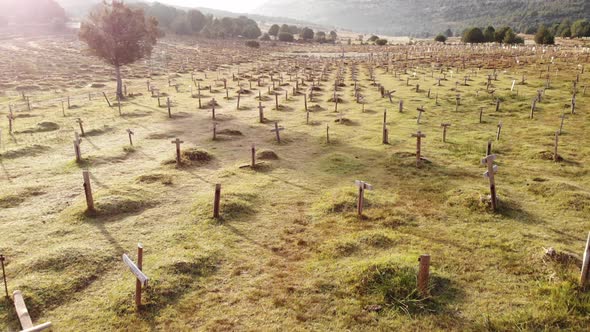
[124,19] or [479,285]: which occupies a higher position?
[124,19]

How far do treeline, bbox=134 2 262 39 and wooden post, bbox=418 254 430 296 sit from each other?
5695 inches

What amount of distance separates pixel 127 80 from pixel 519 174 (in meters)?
54.7

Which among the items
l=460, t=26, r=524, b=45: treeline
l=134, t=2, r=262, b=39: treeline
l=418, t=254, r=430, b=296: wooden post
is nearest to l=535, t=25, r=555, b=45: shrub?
l=460, t=26, r=524, b=45: treeline

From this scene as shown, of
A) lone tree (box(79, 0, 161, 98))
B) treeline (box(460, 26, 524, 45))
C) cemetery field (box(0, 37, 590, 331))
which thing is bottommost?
cemetery field (box(0, 37, 590, 331))

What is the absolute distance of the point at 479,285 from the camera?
11008 millimetres

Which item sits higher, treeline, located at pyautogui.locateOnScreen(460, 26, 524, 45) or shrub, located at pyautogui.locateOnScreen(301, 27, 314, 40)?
shrub, located at pyautogui.locateOnScreen(301, 27, 314, 40)

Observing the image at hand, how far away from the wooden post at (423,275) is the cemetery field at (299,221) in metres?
0.14

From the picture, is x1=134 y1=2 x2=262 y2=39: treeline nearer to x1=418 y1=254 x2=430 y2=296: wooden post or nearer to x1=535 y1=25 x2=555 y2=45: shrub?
x1=535 y1=25 x2=555 y2=45: shrub

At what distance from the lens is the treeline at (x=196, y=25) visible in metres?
142

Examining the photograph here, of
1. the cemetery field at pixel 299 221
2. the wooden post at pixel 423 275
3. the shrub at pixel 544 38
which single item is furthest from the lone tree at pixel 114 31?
the shrub at pixel 544 38

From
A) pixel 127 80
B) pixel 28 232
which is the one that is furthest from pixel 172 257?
pixel 127 80

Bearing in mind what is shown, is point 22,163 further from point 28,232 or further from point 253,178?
point 253,178

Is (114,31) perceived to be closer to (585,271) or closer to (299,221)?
(299,221)

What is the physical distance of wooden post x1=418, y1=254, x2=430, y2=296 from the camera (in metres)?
10.0
